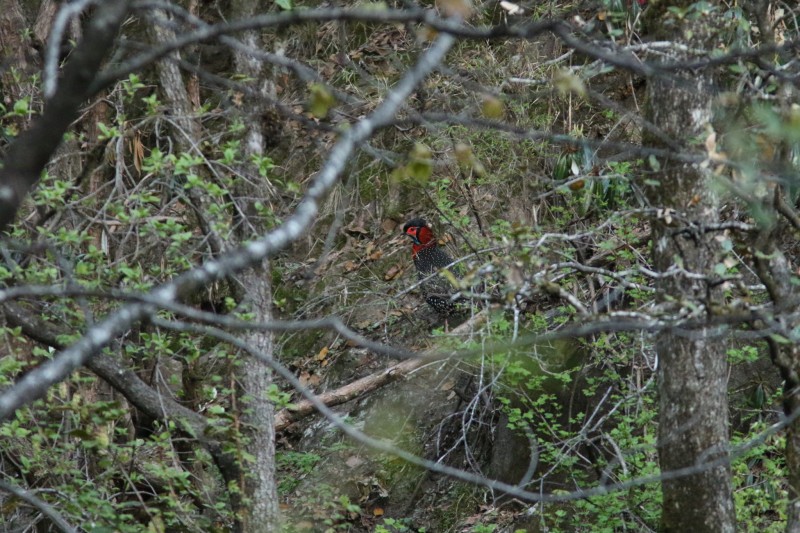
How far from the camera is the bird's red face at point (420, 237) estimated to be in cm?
734

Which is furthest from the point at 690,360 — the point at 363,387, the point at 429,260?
the point at 429,260

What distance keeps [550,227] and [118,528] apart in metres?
3.37

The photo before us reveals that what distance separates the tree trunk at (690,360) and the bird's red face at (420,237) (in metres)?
3.64

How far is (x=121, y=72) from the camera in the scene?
171 cm

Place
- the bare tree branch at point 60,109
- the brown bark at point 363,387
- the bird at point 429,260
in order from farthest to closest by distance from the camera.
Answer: the bird at point 429,260, the brown bark at point 363,387, the bare tree branch at point 60,109

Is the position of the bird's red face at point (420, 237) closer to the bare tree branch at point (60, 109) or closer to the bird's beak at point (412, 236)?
the bird's beak at point (412, 236)

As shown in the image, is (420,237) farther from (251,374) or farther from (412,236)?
(251,374)

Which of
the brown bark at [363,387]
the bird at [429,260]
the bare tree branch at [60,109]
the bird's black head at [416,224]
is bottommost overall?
the brown bark at [363,387]

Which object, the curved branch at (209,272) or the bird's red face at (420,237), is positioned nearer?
the curved branch at (209,272)

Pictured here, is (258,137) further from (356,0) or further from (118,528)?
(356,0)

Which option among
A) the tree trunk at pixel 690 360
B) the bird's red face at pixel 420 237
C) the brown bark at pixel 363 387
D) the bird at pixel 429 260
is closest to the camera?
the tree trunk at pixel 690 360

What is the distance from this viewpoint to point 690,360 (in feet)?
12.1

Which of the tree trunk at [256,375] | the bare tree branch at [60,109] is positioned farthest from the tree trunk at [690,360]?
the bare tree branch at [60,109]

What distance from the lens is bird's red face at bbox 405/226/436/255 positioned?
289 inches
